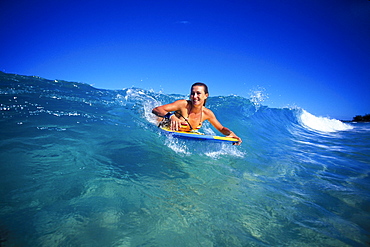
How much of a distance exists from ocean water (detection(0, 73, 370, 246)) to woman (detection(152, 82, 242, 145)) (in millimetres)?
607

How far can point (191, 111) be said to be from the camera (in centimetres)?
506

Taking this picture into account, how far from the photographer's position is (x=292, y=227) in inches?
76.2

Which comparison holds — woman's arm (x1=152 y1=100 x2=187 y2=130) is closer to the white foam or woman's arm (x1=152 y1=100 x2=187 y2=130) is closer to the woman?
the woman

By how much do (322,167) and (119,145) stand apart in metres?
4.84

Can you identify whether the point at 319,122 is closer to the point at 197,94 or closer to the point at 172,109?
the point at 197,94

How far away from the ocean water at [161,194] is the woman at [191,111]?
61 centimetres

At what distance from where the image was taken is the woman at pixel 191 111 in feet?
15.3

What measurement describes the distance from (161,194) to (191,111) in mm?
3034

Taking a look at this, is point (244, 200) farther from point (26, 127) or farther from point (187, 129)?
point (26, 127)

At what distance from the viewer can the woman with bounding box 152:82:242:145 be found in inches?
183

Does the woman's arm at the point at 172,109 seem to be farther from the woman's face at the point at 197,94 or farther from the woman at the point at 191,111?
the woman's face at the point at 197,94

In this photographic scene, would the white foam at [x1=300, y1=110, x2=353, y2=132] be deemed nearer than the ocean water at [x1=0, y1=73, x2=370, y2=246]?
No

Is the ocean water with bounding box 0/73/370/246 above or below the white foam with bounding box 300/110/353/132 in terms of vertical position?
below

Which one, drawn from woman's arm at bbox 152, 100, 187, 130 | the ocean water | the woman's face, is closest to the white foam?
the ocean water
